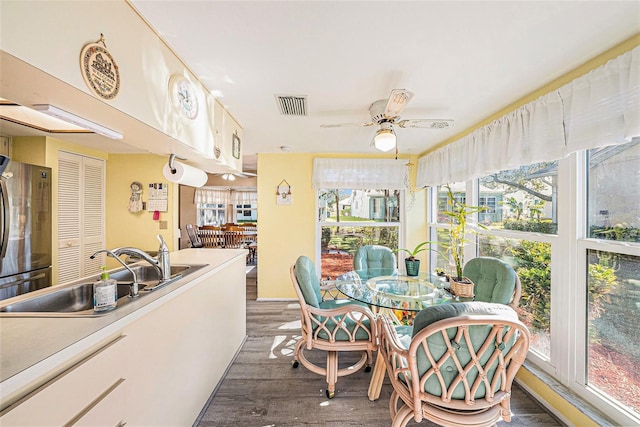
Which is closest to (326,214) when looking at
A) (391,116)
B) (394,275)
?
(394,275)

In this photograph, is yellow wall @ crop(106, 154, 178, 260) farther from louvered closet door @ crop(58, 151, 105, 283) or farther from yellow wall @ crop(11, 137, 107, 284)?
yellow wall @ crop(11, 137, 107, 284)

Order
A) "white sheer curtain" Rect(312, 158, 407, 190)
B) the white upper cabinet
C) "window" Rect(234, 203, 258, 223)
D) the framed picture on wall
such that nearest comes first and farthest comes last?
1. the white upper cabinet
2. the framed picture on wall
3. "white sheer curtain" Rect(312, 158, 407, 190)
4. "window" Rect(234, 203, 258, 223)

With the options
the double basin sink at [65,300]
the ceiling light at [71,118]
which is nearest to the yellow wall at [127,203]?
the double basin sink at [65,300]

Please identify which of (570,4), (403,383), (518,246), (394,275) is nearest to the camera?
(570,4)

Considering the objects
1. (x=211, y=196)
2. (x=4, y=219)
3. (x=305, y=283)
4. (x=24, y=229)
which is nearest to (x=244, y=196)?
(x=211, y=196)

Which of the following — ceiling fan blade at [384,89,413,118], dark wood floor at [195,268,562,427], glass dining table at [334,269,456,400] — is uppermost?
ceiling fan blade at [384,89,413,118]

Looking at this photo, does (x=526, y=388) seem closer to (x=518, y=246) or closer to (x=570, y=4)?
(x=518, y=246)

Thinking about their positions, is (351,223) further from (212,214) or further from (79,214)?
(212,214)

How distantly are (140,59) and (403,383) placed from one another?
7.17 feet

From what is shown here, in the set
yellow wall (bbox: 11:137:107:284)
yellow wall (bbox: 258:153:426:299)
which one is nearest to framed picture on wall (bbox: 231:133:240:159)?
yellow wall (bbox: 258:153:426:299)

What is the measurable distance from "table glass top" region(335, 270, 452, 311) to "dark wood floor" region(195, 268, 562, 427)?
73 centimetres

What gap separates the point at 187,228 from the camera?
5664mm

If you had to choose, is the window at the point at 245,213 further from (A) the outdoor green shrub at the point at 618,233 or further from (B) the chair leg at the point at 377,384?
(A) the outdoor green shrub at the point at 618,233

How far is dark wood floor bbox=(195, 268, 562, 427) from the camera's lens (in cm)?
163
